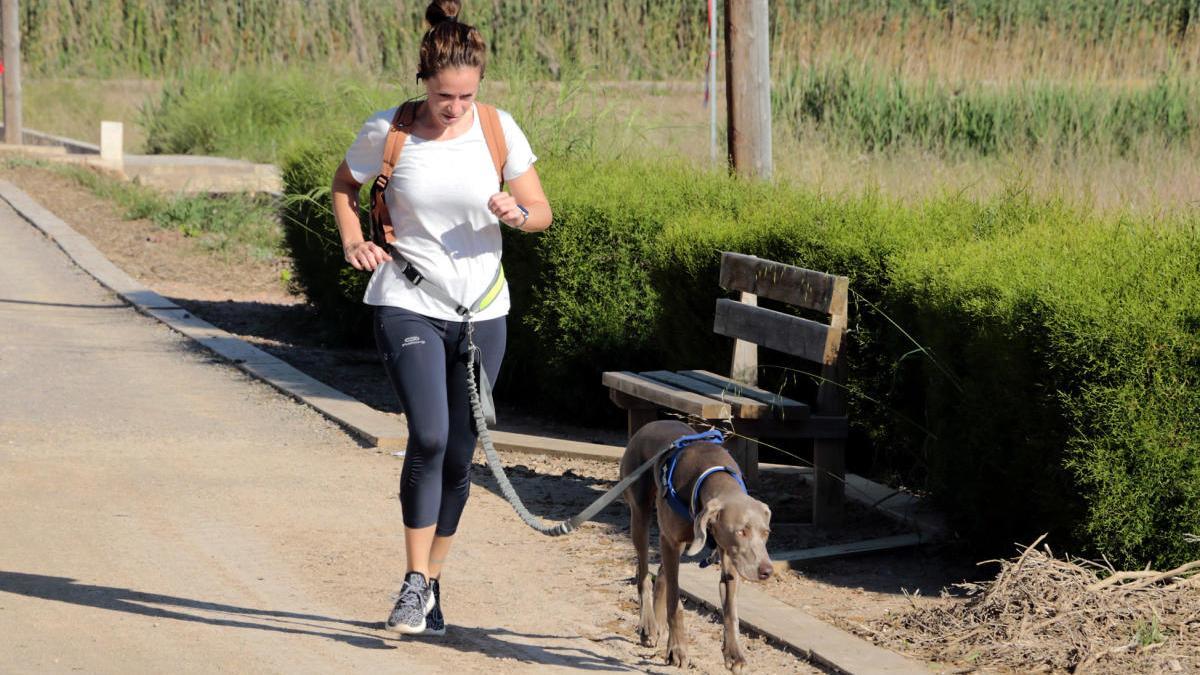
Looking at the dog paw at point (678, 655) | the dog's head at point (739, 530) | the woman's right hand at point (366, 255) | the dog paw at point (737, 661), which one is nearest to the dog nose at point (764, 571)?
the dog's head at point (739, 530)

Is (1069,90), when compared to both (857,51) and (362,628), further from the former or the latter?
(362,628)

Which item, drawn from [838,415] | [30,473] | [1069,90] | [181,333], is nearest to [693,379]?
[838,415]

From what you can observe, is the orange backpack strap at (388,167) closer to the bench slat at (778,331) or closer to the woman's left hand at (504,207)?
the woman's left hand at (504,207)

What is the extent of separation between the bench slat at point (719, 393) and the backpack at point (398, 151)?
1.66 meters

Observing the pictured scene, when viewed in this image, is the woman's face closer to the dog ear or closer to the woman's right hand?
the woman's right hand

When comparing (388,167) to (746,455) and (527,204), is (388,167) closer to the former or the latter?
(527,204)

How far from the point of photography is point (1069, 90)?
15.7 metres

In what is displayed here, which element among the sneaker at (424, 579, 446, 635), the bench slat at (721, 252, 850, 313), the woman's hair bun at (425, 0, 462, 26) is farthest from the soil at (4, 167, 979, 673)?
the woman's hair bun at (425, 0, 462, 26)

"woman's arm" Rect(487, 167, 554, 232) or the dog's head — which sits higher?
"woman's arm" Rect(487, 167, 554, 232)

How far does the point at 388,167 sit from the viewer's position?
470 centimetres

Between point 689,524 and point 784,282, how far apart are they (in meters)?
2.14

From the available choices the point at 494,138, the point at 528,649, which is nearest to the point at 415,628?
the point at 528,649

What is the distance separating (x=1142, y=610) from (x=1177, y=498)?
0.42 metres

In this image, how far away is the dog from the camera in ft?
13.6
